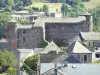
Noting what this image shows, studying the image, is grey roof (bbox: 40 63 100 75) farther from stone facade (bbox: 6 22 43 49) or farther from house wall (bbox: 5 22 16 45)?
house wall (bbox: 5 22 16 45)

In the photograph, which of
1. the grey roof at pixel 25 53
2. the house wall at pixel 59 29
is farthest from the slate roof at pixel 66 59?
the house wall at pixel 59 29

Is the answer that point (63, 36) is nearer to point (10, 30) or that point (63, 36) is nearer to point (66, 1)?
point (10, 30)

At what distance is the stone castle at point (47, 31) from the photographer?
76562mm

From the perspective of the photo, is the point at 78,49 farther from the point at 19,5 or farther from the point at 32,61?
the point at 19,5

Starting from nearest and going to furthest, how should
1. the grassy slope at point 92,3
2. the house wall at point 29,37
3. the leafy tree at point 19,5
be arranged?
the house wall at point 29,37 → the leafy tree at point 19,5 → the grassy slope at point 92,3

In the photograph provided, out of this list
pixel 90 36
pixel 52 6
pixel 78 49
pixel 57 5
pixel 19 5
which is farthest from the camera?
pixel 57 5

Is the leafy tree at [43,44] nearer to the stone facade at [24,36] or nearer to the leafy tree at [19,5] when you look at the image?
the stone facade at [24,36]

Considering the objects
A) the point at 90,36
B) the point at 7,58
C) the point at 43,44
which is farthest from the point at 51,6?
the point at 7,58

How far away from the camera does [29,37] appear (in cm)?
7694

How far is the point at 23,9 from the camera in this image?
163 meters

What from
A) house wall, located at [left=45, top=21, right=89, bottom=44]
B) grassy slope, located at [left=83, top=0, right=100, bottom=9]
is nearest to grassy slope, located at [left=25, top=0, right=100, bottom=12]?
grassy slope, located at [left=83, top=0, right=100, bottom=9]

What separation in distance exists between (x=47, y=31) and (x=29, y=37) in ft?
9.24

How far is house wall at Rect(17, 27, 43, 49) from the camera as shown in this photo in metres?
76.5

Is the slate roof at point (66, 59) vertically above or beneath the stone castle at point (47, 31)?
above
